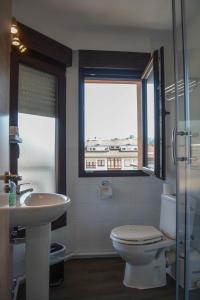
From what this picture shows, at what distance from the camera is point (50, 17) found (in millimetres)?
2652

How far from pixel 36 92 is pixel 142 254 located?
1.70 m

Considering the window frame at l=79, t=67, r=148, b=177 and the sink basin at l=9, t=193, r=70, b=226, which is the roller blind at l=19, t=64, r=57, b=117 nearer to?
the window frame at l=79, t=67, r=148, b=177

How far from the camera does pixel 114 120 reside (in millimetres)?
3174

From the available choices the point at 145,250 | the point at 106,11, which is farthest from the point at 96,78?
the point at 145,250

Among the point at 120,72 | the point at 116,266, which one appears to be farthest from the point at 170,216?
the point at 120,72

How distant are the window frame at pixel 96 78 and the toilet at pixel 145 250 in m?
0.72

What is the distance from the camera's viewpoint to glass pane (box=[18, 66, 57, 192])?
2.53 meters

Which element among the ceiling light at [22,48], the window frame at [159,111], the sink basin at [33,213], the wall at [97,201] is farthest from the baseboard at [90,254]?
the ceiling light at [22,48]

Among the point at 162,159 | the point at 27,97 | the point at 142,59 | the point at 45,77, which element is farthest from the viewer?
the point at 142,59

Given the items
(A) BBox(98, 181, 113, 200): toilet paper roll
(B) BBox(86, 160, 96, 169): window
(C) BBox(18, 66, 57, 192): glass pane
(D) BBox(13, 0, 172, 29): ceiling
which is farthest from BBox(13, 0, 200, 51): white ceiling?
(A) BBox(98, 181, 113, 200): toilet paper roll

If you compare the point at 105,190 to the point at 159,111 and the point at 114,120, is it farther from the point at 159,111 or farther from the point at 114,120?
the point at 159,111

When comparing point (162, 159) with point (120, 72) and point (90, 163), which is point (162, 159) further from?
point (120, 72)

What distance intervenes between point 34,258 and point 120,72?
6.91 ft

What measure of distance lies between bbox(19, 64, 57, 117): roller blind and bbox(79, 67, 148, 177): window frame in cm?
32
